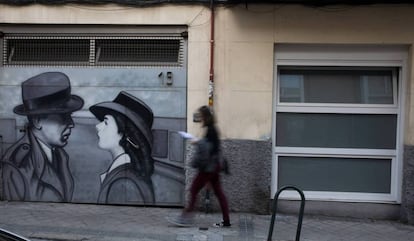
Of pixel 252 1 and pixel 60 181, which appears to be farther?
pixel 60 181

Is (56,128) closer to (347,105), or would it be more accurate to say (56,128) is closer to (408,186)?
(347,105)

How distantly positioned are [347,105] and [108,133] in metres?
4.05

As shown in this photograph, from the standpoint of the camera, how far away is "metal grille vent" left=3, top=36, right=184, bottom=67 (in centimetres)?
862

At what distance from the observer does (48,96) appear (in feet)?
28.6

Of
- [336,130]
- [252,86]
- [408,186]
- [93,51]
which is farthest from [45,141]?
[408,186]

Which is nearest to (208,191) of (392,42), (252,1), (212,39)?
(212,39)

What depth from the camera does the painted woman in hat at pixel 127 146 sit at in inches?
338

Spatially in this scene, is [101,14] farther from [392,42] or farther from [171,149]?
[392,42]

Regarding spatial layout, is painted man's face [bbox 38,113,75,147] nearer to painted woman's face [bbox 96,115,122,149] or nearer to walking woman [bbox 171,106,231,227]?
painted woman's face [bbox 96,115,122,149]

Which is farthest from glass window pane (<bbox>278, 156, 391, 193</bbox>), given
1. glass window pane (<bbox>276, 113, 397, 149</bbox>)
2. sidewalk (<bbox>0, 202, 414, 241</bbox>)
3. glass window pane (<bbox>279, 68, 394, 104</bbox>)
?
glass window pane (<bbox>279, 68, 394, 104</bbox>)

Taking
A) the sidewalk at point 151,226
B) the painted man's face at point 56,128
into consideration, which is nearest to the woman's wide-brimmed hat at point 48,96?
the painted man's face at point 56,128

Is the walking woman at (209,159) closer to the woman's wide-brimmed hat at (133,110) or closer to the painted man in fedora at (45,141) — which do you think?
the woman's wide-brimmed hat at (133,110)

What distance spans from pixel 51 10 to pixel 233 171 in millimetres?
4031

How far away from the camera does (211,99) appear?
27.1 ft
